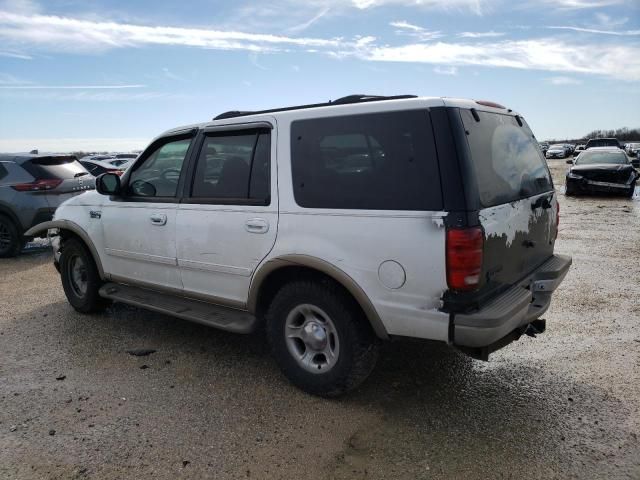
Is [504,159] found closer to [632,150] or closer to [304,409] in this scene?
[304,409]

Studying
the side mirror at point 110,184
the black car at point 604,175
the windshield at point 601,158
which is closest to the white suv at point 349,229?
the side mirror at point 110,184

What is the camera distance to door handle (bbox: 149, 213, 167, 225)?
4186mm

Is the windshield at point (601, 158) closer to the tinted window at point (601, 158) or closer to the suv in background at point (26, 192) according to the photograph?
the tinted window at point (601, 158)

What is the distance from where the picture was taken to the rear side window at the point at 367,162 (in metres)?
2.87

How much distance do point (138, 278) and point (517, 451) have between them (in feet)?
11.2

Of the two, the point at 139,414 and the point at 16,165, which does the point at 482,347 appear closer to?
the point at 139,414

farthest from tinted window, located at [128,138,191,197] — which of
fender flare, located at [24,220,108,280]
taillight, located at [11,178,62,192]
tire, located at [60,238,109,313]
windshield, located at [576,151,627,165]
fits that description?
windshield, located at [576,151,627,165]

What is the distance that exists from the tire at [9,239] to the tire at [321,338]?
712 cm

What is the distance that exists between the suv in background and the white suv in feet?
16.6

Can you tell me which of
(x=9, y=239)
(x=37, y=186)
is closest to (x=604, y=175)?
(x=37, y=186)

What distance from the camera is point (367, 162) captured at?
3.08 m

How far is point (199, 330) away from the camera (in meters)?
4.89

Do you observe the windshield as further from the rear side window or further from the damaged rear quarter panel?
the rear side window

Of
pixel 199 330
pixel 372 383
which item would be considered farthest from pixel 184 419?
pixel 199 330
